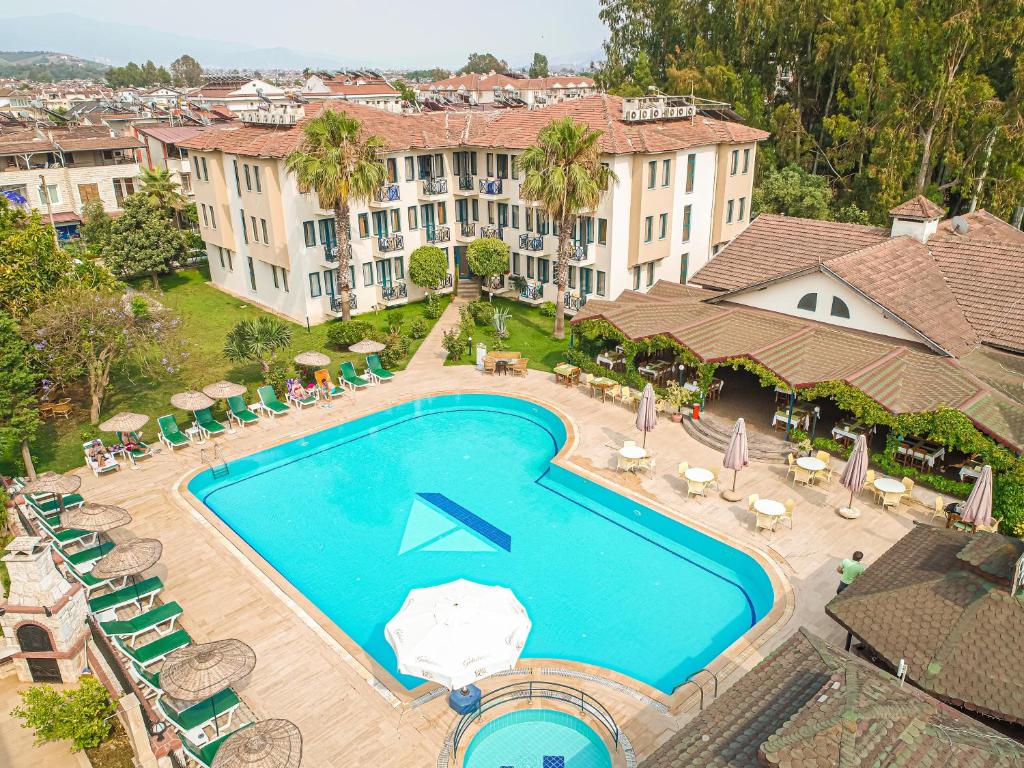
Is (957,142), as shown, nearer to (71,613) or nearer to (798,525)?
(798,525)

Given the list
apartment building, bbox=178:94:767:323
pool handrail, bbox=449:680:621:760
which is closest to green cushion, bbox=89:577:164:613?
pool handrail, bbox=449:680:621:760

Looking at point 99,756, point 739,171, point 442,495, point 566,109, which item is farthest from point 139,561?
point 739,171

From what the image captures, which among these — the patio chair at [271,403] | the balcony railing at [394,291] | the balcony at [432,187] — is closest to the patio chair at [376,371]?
the patio chair at [271,403]

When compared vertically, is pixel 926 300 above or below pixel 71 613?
above

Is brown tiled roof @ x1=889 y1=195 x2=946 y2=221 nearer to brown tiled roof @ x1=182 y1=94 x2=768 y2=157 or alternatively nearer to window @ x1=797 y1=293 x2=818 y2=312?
window @ x1=797 y1=293 x2=818 y2=312

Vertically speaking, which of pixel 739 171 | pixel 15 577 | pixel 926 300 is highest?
pixel 739 171
